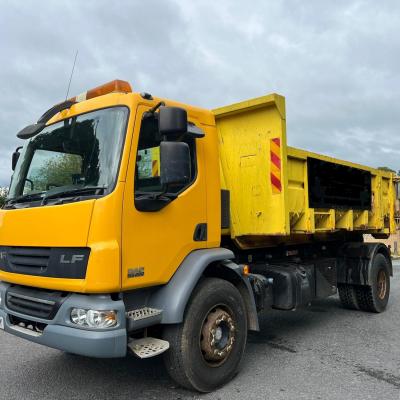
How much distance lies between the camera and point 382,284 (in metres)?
7.57

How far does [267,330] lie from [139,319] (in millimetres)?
3161

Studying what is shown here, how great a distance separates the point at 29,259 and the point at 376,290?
560 cm

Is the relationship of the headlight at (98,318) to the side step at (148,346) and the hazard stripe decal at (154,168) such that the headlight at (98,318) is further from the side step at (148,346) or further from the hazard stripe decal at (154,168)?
the hazard stripe decal at (154,168)

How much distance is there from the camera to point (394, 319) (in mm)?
6898

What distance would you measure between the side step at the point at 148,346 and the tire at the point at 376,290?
449cm

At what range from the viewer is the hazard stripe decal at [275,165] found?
488 cm

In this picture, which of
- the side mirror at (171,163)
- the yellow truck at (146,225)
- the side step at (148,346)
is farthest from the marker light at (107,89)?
the side step at (148,346)

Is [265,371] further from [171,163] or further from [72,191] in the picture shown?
[72,191]

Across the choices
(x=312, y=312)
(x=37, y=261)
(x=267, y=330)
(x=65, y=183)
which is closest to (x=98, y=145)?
(x=65, y=183)

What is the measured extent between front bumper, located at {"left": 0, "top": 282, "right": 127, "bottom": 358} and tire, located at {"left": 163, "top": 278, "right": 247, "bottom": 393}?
599 millimetres

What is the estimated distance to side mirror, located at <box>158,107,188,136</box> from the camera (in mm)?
3576

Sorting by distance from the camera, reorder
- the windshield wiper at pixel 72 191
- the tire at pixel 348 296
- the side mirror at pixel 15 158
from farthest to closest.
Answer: the tire at pixel 348 296 → the side mirror at pixel 15 158 → the windshield wiper at pixel 72 191

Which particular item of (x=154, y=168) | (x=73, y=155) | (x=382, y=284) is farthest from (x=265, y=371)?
(x=382, y=284)

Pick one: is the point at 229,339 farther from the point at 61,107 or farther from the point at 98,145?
the point at 61,107
